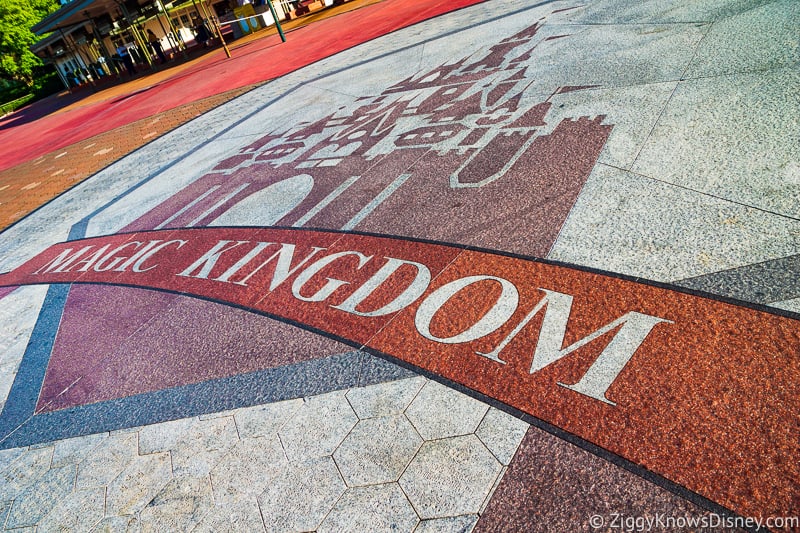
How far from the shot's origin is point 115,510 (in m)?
3.29

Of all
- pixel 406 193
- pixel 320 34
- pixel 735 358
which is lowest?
pixel 735 358

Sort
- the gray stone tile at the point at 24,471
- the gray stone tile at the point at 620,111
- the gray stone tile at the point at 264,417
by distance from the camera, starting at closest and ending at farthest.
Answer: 1. the gray stone tile at the point at 264,417
2. the gray stone tile at the point at 24,471
3. the gray stone tile at the point at 620,111

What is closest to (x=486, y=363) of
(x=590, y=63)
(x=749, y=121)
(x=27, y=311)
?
(x=749, y=121)

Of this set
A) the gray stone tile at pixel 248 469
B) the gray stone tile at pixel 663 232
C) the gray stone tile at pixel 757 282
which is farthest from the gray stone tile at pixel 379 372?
the gray stone tile at pixel 757 282

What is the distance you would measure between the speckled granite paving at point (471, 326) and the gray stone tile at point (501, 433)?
14 millimetres

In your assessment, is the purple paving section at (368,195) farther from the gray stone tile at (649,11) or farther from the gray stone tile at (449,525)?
the gray stone tile at (649,11)

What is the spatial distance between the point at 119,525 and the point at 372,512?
1877 millimetres

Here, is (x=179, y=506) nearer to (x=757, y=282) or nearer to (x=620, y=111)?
(x=757, y=282)

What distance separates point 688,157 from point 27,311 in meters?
9.06

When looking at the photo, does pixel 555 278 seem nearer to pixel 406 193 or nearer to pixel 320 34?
pixel 406 193

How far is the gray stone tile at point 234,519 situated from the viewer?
2.88 meters

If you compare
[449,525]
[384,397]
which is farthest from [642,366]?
[384,397]

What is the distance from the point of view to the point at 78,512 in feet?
11.1

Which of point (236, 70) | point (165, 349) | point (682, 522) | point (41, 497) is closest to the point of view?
point (682, 522)
